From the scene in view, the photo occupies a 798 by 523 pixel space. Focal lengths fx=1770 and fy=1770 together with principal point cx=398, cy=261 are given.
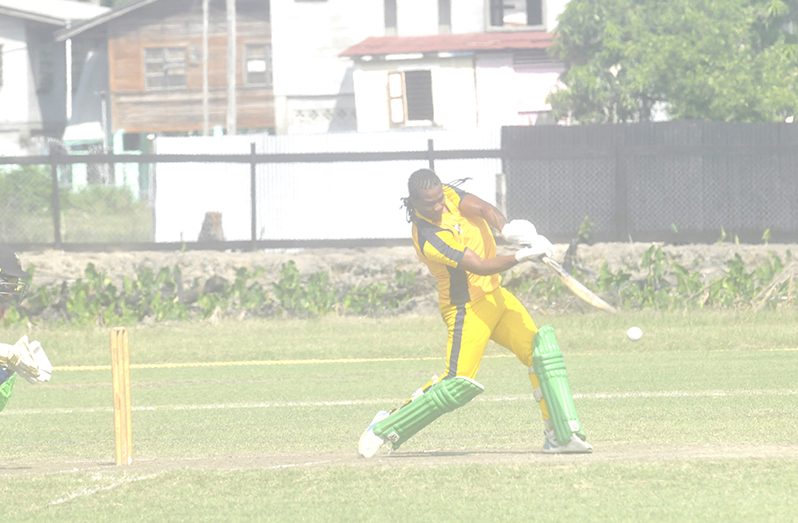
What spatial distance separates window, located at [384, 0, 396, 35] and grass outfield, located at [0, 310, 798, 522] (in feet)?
118

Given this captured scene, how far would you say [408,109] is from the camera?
54.7m

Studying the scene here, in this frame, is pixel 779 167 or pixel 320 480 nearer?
pixel 320 480

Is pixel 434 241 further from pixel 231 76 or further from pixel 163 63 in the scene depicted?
pixel 163 63

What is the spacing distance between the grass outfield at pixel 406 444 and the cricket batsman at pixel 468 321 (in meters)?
0.24

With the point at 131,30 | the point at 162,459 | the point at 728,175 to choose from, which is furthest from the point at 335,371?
the point at 131,30

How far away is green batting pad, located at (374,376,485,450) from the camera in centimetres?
1084

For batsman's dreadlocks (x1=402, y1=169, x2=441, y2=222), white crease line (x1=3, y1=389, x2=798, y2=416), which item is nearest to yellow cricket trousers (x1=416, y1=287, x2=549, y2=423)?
batsman's dreadlocks (x1=402, y1=169, x2=441, y2=222)

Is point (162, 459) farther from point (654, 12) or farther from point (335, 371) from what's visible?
point (654, 12)

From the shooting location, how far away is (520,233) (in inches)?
419

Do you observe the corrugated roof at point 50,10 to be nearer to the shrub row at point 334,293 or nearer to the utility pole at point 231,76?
the utility pole at point 231,76

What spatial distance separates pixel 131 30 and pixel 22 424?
52.5 meters

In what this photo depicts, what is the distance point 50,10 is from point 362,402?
56879mm

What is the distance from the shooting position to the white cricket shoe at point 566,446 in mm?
10969

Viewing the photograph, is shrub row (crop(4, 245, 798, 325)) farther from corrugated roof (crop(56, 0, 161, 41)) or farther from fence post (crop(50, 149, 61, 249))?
corrugated roof (crop(56, 0, 161, 41))
